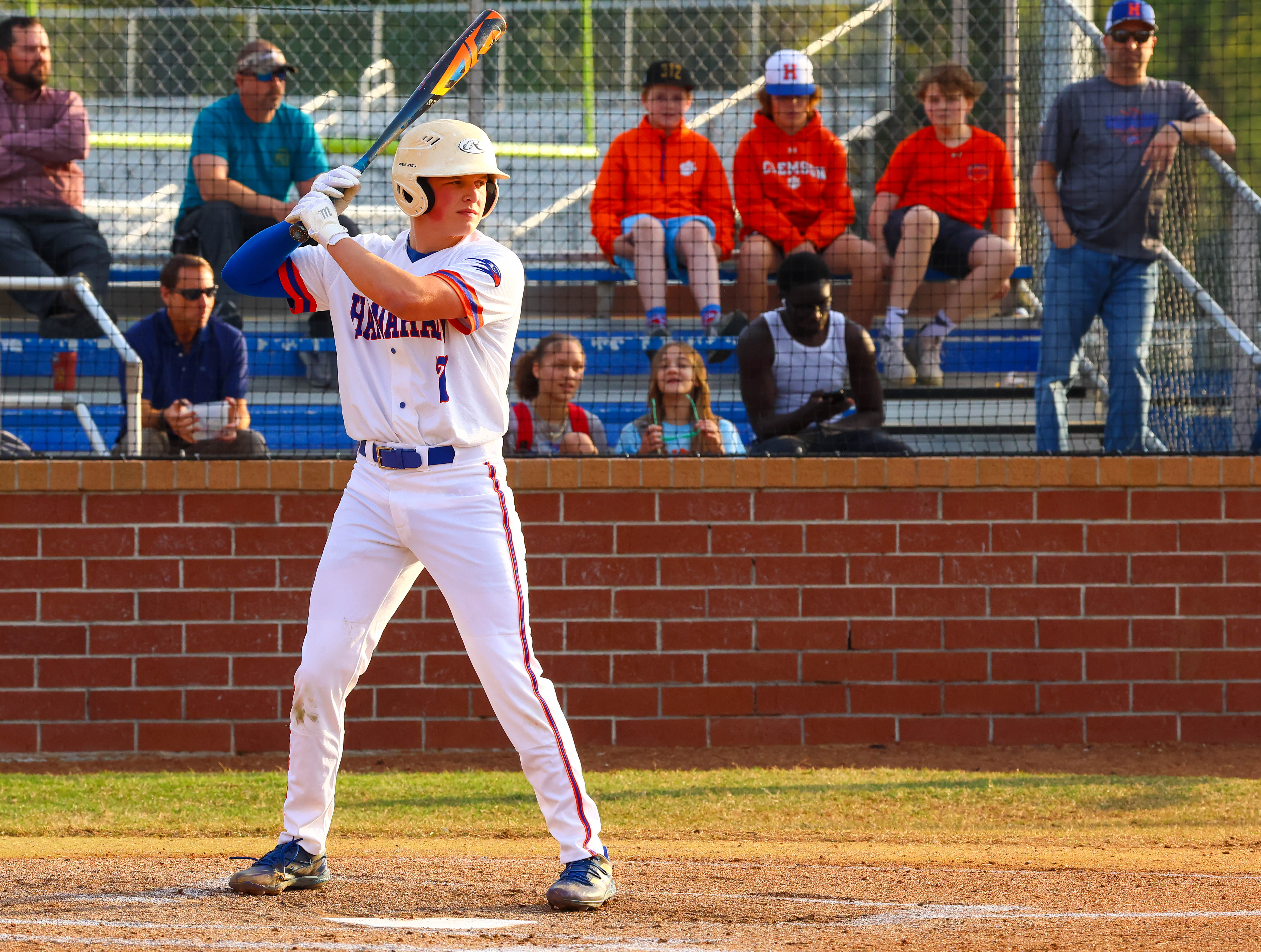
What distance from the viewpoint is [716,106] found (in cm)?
915

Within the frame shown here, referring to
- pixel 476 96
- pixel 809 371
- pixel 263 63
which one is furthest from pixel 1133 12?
pixel 263 63

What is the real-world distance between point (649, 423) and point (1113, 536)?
2064 mm

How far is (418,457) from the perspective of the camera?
11.8 ft

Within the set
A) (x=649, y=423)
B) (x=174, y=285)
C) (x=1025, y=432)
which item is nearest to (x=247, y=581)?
(x=174, y=285)

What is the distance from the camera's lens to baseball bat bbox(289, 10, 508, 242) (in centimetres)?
421

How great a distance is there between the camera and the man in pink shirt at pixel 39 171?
7.09 m

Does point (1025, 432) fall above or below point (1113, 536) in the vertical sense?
above

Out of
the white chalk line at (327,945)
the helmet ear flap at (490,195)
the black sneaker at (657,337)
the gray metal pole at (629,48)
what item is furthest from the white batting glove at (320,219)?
the gray metal pole at (629,48)

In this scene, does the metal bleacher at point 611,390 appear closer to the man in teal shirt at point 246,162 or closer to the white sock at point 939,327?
the white sock at point 939,327

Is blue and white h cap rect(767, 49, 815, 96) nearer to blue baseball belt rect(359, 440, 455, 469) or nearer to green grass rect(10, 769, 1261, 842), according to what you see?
green grass rect(10, 769, 1261, 842)

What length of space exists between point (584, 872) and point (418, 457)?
1.10 metres

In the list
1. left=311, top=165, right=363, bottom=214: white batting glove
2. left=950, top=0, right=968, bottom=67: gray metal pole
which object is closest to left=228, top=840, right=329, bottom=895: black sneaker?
left=311, top=165, right=363, bottom=214: white batting glove

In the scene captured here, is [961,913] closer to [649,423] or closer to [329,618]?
[329,618]

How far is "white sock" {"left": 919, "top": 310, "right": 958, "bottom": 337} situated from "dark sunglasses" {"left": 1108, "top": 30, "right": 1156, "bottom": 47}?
1507 mm
